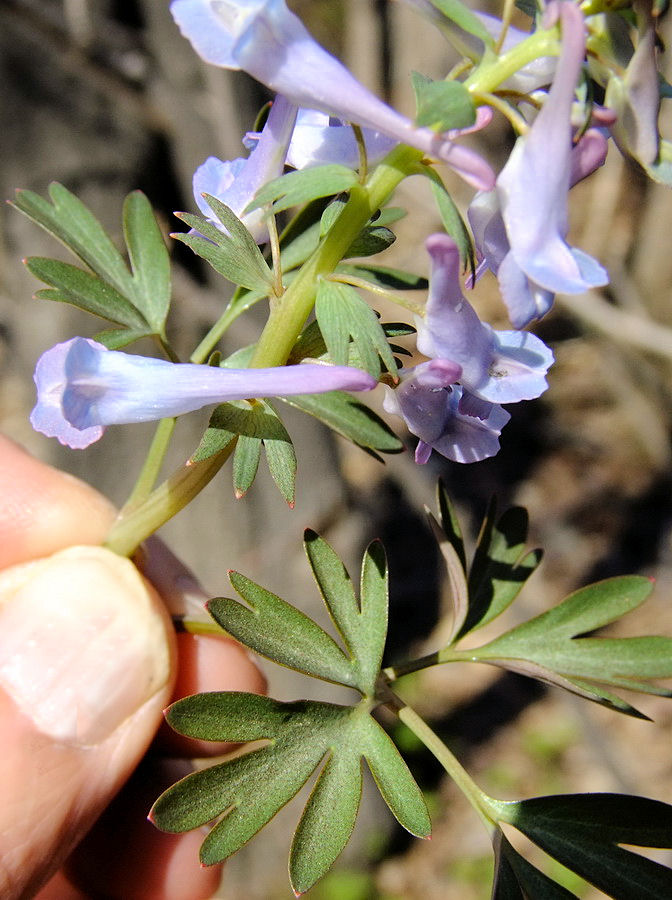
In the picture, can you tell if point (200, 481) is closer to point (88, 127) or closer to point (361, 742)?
point (361, 742)

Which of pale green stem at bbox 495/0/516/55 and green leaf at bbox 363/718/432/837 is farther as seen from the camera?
green leaf at bbox 363/718/432/837

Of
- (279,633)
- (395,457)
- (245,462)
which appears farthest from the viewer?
(395,457)

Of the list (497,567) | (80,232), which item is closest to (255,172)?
(80,232)

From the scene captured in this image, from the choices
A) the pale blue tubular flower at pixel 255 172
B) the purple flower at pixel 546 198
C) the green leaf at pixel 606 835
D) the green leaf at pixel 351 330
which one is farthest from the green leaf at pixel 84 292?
the green leaf at pixel 606 835

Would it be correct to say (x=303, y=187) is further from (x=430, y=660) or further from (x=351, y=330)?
(x=430, y=660)

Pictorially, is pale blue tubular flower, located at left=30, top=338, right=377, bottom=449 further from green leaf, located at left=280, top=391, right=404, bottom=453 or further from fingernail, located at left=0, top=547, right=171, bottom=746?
fingernail, located at left=0, top=547, right=171, bottom=746

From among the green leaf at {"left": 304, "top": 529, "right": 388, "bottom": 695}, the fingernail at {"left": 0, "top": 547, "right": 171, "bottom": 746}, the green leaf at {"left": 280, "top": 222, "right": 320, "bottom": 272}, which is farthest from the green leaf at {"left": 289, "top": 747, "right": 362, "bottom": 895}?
the green leaf at {"left": 280, "top": 222, "right": 320, "bottom": 272}
